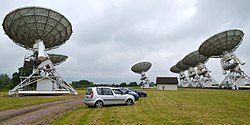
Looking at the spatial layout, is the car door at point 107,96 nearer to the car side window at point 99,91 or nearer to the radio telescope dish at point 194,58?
the car side window at point 99,91

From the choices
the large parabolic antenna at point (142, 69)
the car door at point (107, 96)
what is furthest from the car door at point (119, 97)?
the large parabolic antenna at point (142, 69)

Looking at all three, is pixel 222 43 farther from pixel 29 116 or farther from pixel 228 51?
pixel 29 116

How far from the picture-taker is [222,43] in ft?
165

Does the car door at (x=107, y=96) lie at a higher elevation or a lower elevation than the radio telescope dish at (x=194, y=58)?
lower

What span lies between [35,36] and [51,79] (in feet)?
25.1

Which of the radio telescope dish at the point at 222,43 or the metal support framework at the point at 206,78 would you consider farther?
the metal support framework at the point at 206,78

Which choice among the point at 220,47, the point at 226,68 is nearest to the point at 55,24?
the point at 220,47

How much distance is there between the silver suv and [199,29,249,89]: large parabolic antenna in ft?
119

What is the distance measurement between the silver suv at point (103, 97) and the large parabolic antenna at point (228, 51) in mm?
36146

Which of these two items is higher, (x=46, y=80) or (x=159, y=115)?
(x=46, y=80)

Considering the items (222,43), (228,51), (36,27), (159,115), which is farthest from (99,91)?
(228,51)

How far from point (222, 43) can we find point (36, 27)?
37.4 meters

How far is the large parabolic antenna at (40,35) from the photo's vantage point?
3191cm

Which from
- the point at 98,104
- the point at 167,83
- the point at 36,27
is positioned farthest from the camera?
the point at 167,83
